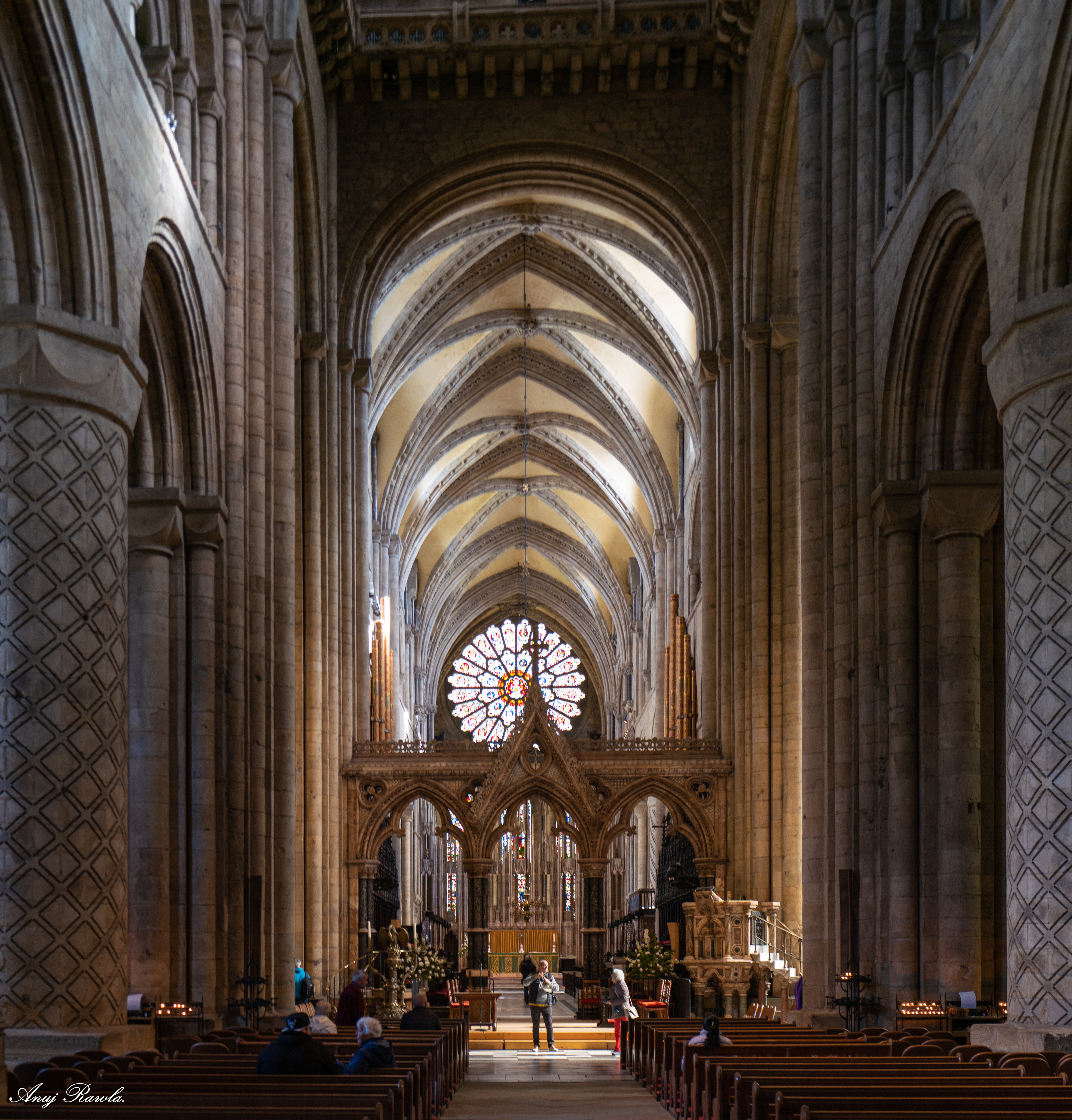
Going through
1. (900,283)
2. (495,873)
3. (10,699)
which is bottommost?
(495,873)

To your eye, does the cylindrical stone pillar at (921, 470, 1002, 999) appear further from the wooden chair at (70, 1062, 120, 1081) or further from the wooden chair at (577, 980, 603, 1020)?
the wooden chair at (577, 980, 603, 1020)

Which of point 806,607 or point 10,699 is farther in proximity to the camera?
point 806,607

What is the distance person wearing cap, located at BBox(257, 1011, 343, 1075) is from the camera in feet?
27.8

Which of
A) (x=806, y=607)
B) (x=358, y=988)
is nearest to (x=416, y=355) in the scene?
(x=806, y=607)

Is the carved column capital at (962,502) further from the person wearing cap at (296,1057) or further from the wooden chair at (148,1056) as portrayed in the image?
the wooden chair at (148,1056)

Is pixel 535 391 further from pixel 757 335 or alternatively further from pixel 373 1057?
pixel 373 1057

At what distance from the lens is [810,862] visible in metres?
16.7

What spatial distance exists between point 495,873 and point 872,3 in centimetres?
3698

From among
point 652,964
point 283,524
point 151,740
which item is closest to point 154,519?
point 151,740

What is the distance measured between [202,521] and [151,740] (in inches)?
90.9

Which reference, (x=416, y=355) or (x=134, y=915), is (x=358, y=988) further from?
(x=416, y=355)

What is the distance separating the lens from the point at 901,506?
1474cm

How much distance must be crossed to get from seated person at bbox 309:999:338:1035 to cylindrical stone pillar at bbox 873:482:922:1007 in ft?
17.3

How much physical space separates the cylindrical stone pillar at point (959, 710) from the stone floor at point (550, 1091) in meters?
3.20
